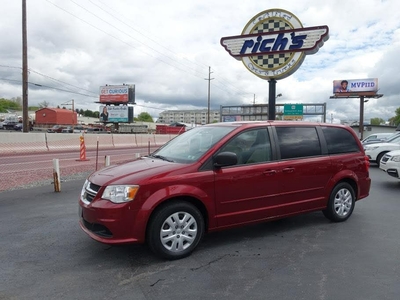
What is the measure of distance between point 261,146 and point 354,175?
2.01 metres

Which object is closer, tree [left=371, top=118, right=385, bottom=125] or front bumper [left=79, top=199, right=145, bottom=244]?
front bumper [left=79, top=199, right=145, bottom=244]

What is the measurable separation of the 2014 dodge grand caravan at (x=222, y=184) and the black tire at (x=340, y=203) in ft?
0.05

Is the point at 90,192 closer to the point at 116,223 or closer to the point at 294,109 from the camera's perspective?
the point at 116,223

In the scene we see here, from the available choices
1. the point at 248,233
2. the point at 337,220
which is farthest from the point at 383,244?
the point at 248,233

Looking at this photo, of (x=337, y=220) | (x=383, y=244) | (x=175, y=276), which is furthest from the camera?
(x=337, y=220)

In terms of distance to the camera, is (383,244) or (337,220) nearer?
(383,244)

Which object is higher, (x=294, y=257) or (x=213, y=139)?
(x=213, y=139)

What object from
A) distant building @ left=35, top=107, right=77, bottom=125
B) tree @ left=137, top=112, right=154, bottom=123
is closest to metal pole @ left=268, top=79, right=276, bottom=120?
distant building @ left=35, top=107, right=77, bottom=125

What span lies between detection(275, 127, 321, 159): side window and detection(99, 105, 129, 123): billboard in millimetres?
61554

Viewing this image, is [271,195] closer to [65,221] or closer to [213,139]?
[213,139]

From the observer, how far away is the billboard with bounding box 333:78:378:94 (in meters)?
55.6

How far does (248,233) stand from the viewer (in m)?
5.07

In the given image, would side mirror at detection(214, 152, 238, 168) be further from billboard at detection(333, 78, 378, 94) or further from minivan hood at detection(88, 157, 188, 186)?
billboard at detection(333, 78, 378, 94)

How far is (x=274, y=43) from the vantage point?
42.6 feet
